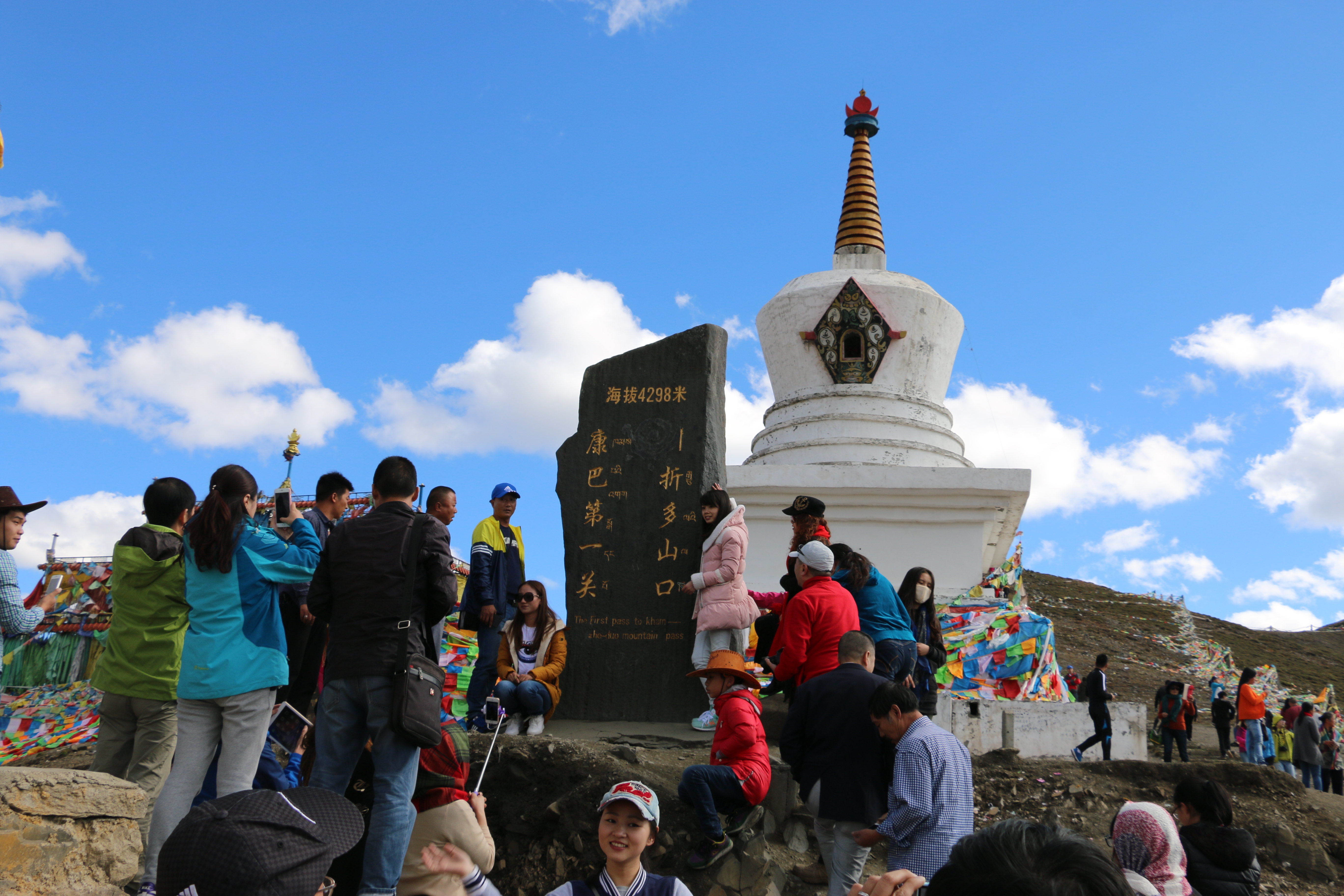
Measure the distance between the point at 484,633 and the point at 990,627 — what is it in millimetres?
6092

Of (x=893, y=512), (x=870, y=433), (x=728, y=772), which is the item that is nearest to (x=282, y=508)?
(x=728, y=772)

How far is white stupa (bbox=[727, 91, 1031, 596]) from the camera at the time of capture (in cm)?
1245

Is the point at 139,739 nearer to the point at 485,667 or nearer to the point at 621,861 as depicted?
the point at 621,861

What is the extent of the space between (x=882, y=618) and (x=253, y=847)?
4571mm

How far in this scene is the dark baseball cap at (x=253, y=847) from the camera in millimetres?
1862

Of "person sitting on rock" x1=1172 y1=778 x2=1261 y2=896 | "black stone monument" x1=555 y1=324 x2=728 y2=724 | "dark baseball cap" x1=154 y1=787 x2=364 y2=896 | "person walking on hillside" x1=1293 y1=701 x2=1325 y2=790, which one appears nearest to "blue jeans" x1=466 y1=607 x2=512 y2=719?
"black stone monument" x1=555 y1=324 x2=728 y2=724

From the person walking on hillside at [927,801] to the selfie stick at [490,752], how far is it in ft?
5.32

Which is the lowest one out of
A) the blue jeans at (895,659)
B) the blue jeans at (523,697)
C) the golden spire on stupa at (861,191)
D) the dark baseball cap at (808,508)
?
the blue jeans at (523,697)

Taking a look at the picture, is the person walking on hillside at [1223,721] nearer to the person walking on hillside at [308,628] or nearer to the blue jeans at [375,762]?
the person walking on hillside at [308,628]

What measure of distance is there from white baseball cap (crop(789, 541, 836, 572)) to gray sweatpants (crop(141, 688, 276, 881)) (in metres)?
2.85

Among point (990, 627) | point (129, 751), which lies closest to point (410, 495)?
point (129, 751)

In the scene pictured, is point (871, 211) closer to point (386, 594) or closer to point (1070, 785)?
point (1070, 785)

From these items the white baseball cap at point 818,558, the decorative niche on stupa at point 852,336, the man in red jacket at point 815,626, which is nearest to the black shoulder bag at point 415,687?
the man in red jacket at point 815,626

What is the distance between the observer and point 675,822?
16.6 ft
